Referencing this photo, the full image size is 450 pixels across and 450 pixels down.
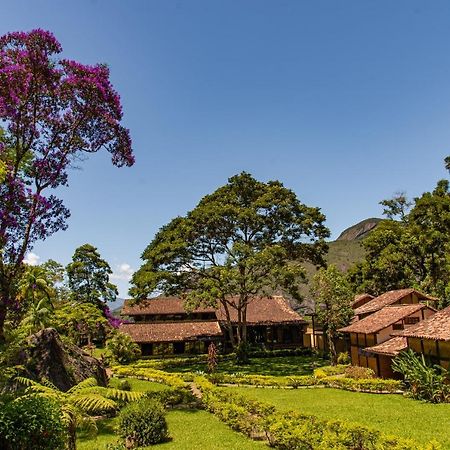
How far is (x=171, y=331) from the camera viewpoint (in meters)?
46.1

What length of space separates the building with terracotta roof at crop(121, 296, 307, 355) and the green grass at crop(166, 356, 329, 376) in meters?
6.22

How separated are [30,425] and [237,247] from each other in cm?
2614

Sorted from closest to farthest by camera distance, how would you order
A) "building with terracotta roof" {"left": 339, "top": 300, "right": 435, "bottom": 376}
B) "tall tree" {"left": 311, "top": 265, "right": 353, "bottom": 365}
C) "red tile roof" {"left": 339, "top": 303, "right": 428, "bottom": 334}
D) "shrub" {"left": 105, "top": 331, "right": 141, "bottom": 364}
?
"building with terracotta roof" {"left": 339, "top": 300, "right": 435, "bottom": 376} < "red tile roof" {"left": 339, "top": 303, "right": 428, "bottom": 334} < "tall tree" {"left": 311, "top": 265, "right": 353, "bottom": 365} < "shrub" {"left": 105, "top": 331, "right": 141, "bottom": 364}

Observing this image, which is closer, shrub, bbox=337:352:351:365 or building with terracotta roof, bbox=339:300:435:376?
building with terracotta roof, bbox=339:300:435:376

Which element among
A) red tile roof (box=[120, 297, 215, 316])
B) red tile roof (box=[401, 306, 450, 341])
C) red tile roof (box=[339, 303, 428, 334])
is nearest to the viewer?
red tile roof (box=[401, 306, 450, 341])

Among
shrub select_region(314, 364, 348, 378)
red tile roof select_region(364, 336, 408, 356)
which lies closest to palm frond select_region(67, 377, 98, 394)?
red tile roof select_region(364, 336, 408, 356)

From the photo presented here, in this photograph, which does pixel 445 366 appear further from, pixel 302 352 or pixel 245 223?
pixel 302 352

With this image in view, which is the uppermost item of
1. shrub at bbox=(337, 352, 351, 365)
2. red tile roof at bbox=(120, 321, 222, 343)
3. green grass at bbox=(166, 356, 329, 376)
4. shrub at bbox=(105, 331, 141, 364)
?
red tile roof at bbox=(120, 321, 222, 343)

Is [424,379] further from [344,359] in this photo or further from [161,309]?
[161,309]

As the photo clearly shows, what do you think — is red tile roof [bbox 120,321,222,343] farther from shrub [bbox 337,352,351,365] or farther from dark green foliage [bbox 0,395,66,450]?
dark green foliage [bbox 0,395,66,450]

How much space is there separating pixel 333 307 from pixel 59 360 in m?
24.2

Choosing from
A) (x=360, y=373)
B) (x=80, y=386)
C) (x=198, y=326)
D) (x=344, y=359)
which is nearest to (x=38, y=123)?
(x=80, y=386)

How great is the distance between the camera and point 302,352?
46406 mm

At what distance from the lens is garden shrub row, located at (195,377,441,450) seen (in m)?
10.9
